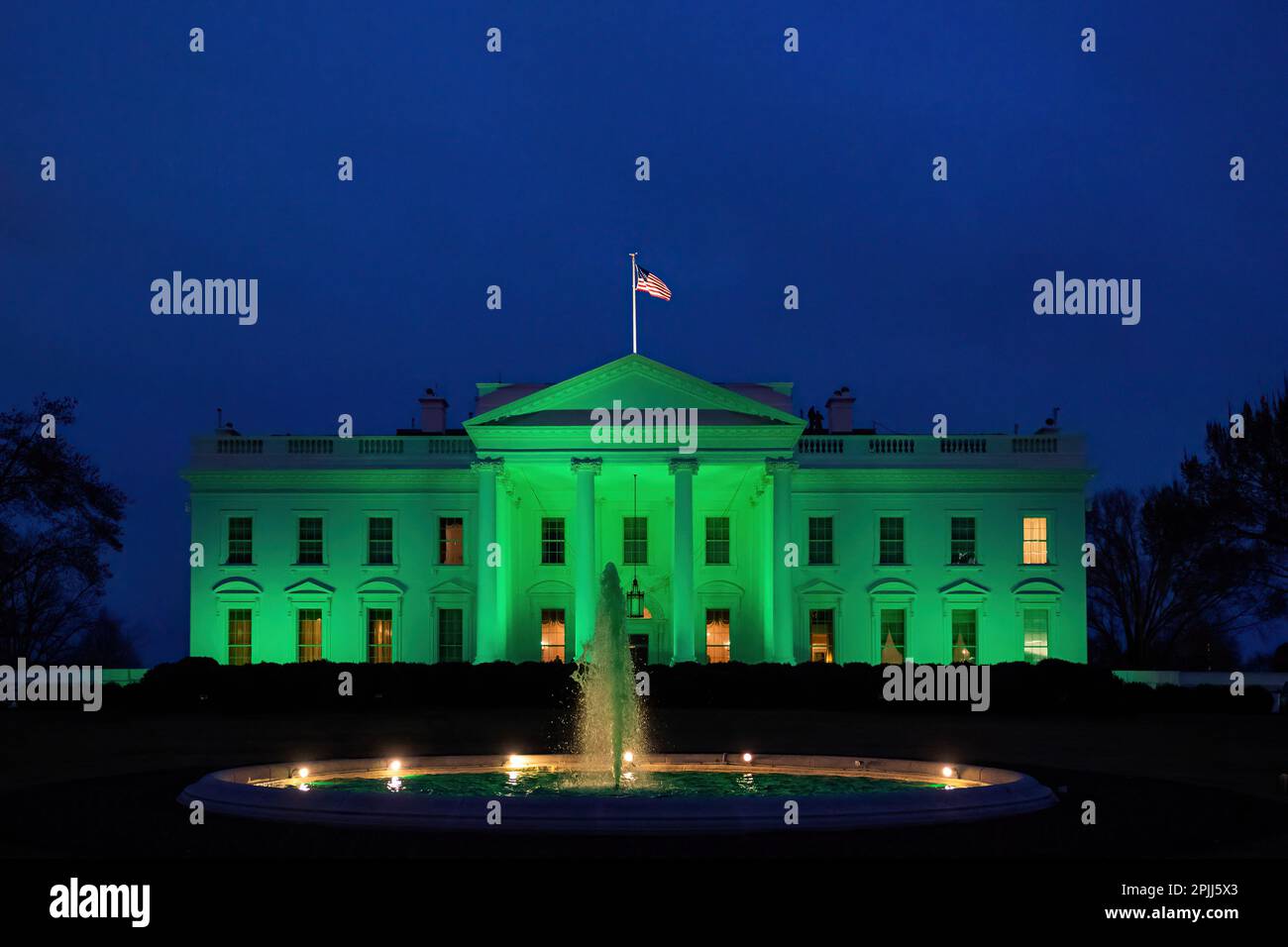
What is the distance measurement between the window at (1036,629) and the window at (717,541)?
11128 mm

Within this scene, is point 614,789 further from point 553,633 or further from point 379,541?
point 379,541

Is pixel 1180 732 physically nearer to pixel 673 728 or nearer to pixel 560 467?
pixel 673 728

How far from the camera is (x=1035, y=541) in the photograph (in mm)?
51531

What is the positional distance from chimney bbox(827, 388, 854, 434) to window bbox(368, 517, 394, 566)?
18327 mm

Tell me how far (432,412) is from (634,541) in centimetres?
1079

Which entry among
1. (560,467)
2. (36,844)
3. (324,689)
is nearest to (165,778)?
(36,844)

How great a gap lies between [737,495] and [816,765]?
31049 mm

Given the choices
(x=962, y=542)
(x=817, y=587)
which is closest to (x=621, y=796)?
(x=817, y=587)

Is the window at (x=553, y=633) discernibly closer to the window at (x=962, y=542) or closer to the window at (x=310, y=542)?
the window at (x=310, y=542)

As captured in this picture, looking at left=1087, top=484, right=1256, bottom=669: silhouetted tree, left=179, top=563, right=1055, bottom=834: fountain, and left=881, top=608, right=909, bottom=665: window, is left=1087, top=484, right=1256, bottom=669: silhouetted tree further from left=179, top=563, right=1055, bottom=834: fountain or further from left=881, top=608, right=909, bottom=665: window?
left=179, top=563, right=1055, bottom=834: fountain

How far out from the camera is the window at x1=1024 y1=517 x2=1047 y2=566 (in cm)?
5144
